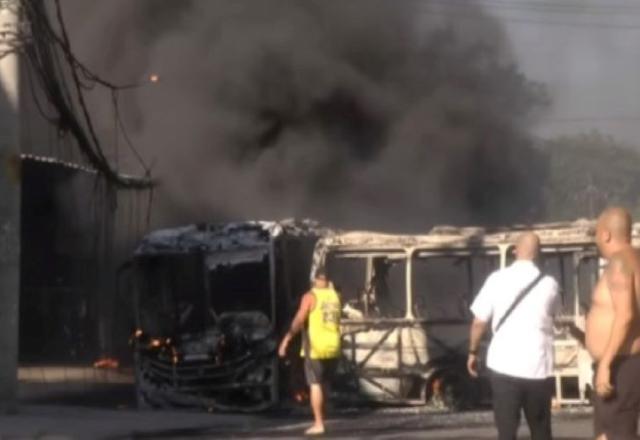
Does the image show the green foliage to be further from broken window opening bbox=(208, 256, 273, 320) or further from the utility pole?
the utility pole

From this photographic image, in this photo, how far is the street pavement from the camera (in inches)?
614

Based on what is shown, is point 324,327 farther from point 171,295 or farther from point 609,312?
point 609,312

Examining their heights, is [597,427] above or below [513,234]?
below

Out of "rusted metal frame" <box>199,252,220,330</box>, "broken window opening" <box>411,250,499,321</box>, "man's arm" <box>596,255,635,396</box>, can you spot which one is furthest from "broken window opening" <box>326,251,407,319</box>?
"man's arm" <box>596,255,635,396</box>

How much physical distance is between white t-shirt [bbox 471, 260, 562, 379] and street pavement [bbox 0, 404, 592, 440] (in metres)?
4.80

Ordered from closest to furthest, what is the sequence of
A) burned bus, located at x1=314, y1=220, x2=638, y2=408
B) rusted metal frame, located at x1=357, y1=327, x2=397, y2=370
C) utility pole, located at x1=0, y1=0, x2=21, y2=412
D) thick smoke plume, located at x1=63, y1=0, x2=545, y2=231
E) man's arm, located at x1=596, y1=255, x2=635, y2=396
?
man's arm, located at x1=596, y1=255, x2=635, y2=396 < utility pole, located at x1=0, y1=0, x2=21, y2=412 < burned bus, located at x1=314, y1=220, x2=638, y2=408 < rusted metal frame, located at x1=357, y1=327, x2=397, y2=370 < thick smoke plume, located at x1=63, y1=0, x2=545, y2=231

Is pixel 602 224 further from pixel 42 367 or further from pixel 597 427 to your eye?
pixel 42 367

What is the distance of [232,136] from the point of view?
105ft

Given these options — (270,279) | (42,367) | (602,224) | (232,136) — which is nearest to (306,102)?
(232,136)

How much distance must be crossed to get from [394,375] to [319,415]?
3510 mm

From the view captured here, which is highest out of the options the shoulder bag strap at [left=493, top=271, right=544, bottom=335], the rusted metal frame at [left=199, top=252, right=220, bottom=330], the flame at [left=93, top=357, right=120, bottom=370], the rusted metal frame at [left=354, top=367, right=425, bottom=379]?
the rusted metal frame at [left=199, top=252, right=220, bottom=330]

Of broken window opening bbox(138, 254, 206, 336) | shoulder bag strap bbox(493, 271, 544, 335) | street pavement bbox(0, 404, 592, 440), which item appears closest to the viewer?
shoulder bag strap bbox(493, 271, 544, 335)

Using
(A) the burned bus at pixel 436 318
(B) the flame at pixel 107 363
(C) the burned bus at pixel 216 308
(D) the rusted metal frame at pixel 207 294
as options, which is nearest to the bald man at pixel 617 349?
(A) the burned bus at pixel 436 318

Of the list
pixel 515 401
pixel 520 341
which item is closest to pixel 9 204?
pixel 520 341
